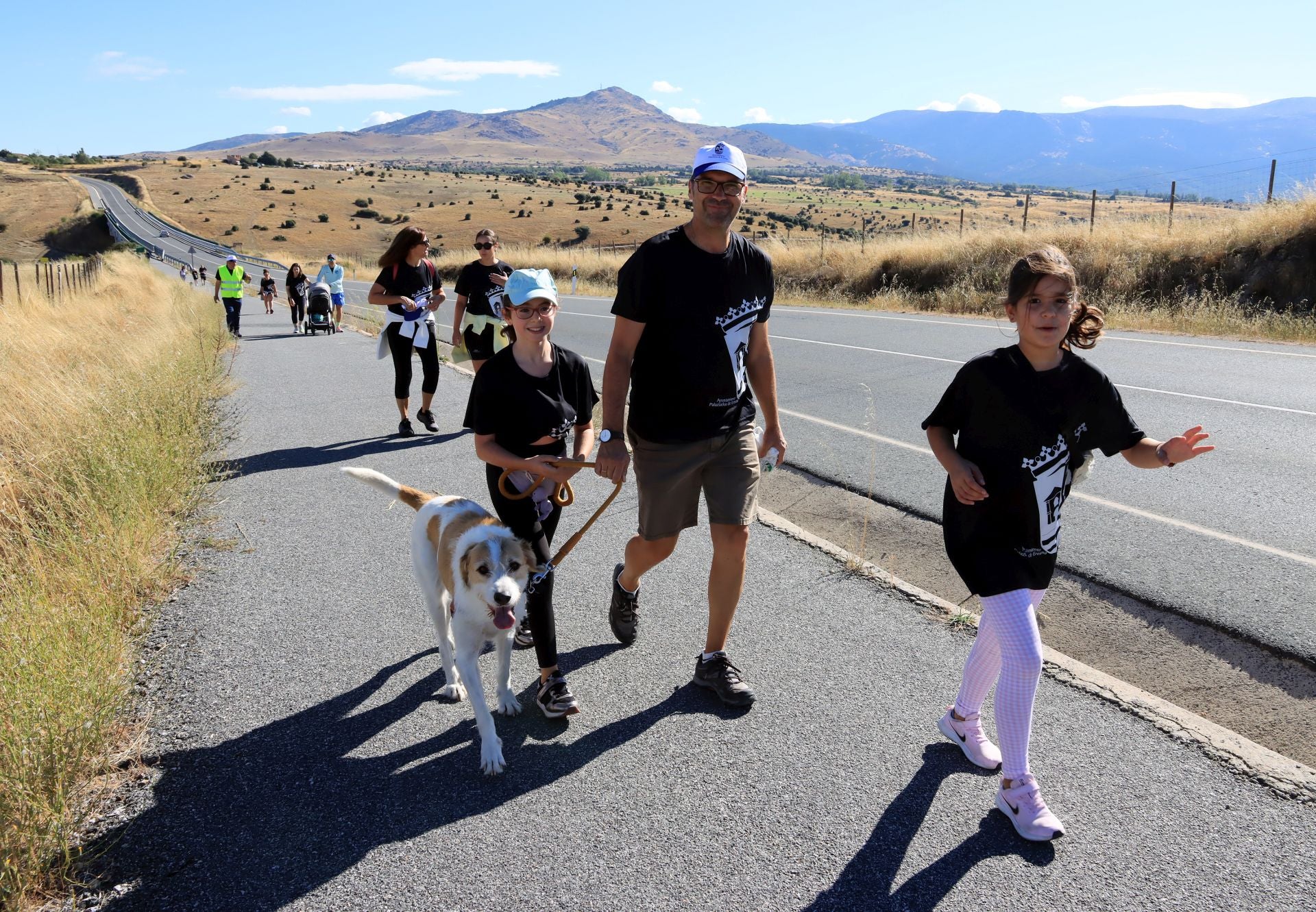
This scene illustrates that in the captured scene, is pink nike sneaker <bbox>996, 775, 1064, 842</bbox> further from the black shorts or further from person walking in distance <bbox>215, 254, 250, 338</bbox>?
person walking in distance <bbox>215, 254, 250, 338</bbox>

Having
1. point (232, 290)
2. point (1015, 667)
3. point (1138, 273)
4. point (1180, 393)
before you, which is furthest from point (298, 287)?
point (1015, 667)

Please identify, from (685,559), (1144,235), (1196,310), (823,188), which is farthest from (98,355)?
(823,188)

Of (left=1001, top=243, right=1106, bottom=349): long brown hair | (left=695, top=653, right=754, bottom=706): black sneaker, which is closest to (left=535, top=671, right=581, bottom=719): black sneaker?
(left=695, top=653, right=754, bottom=706): black sneaker

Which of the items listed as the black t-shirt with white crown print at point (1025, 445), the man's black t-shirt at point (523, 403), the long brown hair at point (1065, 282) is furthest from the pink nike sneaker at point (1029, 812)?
the man's black t-shirt at point (523, 403)

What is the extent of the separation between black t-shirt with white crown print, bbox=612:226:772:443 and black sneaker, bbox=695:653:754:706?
1.00 m

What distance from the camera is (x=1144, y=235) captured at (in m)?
19.5

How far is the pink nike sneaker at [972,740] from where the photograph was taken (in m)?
3.24

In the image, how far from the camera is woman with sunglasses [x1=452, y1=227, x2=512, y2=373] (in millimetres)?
7906

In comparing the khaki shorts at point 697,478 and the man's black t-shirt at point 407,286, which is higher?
the man's black t-shirt at point 407,286

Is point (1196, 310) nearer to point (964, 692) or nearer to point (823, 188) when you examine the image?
point (964, 692)

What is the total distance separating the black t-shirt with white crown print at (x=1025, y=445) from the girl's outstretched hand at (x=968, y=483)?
0.06 metres

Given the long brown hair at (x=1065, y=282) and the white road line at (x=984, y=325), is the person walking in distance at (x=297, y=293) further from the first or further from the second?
the long brown hair at (x=1065, y=282)

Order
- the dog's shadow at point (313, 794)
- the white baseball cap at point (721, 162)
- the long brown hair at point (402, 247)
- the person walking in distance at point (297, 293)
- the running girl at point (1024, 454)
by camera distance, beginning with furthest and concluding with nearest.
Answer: the person walking in distance at point (297, 293) < the long brown hair at point (402, 247) < the white baseball cap at point (721, 162) < the running girl at point (1024, 454) < the dog's shadow at point (313, 794)

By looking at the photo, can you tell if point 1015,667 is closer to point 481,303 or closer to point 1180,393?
point 481,303
